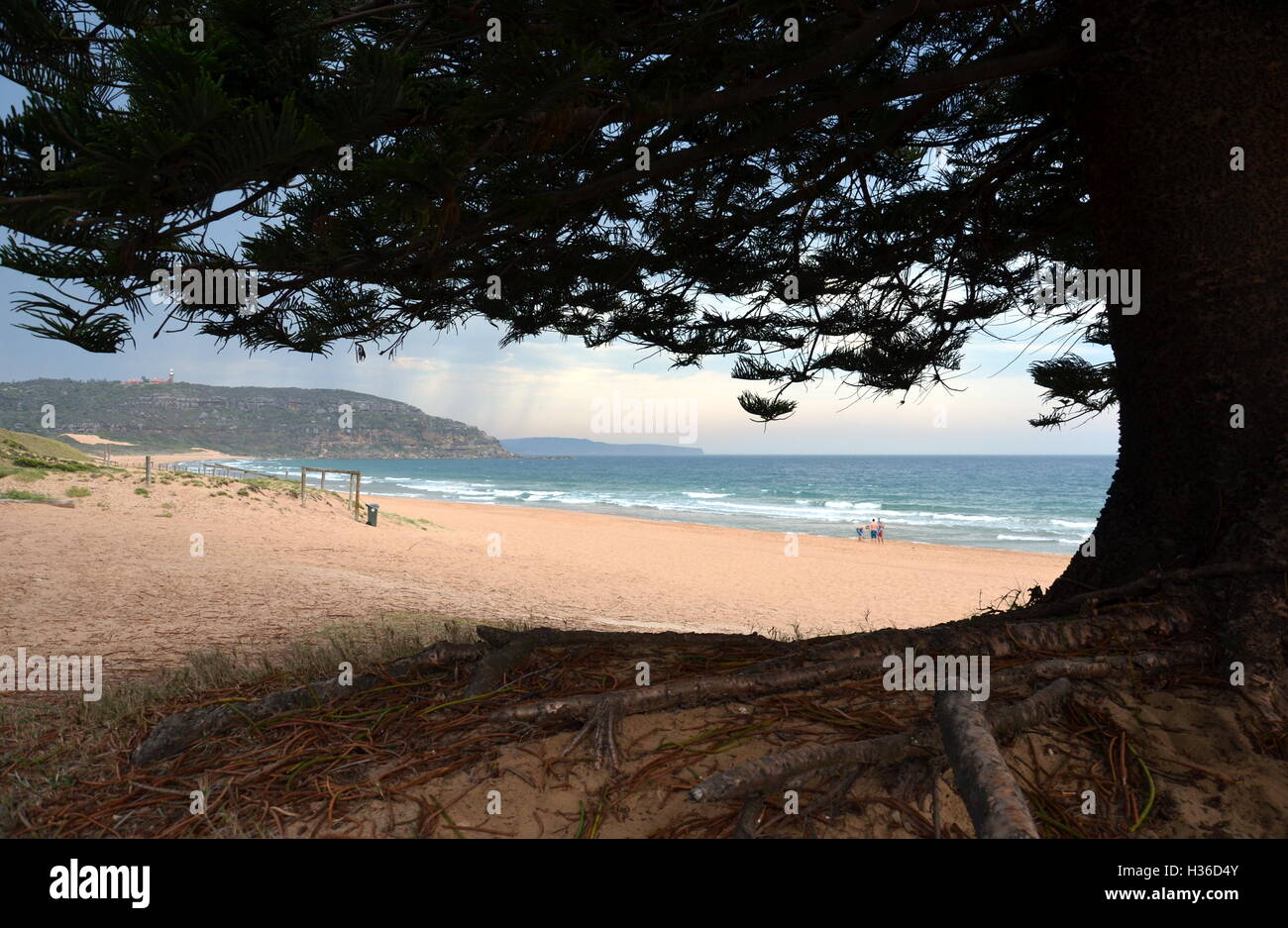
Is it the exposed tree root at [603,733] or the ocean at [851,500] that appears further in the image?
the ocean at [851,500]

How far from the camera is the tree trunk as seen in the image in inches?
101

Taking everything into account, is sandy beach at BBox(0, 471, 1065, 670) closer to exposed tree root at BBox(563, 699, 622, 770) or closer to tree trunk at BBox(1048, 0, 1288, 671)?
tree trunk at BBox(1048, 0, 1288, 671)

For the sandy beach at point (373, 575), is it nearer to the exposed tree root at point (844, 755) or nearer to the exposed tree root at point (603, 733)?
the exposed tree root at point (844, 755)

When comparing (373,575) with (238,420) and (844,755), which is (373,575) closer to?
(844,755)

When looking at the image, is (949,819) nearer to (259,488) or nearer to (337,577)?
(337,577)

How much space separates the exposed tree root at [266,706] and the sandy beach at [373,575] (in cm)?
287

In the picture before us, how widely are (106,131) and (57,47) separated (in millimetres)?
655

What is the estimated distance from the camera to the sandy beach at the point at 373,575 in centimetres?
648

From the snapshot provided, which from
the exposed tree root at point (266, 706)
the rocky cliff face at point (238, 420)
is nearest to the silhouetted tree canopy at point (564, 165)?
the exposed tree root at point (266, 706)

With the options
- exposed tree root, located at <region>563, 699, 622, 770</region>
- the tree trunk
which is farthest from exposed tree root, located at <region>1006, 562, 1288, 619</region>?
exposed tree root, located at <region>563, 699, 622, 770</region>

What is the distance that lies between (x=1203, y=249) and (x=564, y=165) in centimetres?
235

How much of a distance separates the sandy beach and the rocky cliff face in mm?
65077

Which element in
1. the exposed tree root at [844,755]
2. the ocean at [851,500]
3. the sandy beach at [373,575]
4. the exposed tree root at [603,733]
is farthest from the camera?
the ocean at [851,500]

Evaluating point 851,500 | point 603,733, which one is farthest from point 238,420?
point 603,733
